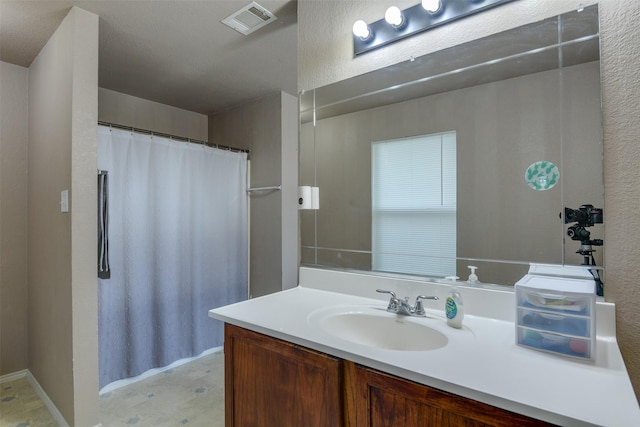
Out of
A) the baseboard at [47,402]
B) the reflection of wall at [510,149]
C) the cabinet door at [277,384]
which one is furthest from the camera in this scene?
the baseboard at [47,402]

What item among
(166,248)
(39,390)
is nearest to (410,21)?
(166,248)

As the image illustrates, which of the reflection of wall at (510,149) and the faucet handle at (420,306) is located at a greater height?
the reflection of wall at (510,149)

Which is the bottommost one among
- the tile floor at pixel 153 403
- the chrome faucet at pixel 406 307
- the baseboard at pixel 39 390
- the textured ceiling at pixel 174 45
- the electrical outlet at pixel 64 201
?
the tile floor at pixel 153 403

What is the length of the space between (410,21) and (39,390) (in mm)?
3107

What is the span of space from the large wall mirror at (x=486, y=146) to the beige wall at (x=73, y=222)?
1260 mm

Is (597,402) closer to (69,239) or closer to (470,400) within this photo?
(470,400)

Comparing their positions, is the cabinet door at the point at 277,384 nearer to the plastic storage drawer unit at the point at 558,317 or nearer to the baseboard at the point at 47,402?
the plastic storage drawer unit at the point at 558,317

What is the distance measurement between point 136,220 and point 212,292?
2.96 feet

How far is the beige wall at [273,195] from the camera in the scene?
307 cm

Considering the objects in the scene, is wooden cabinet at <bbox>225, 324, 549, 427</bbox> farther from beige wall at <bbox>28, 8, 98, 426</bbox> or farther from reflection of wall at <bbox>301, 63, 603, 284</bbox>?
beige wall at <bbox>28, 8, 98, 426</bbox>

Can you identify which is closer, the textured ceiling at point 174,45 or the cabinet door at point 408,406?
the cabinet door at point 408,406

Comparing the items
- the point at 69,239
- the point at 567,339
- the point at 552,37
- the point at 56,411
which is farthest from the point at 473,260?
the point at 56,411

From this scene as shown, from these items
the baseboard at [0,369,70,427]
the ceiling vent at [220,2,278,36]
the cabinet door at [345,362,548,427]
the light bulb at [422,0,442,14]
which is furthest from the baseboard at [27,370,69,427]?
the light bulb at [422,0,442,14]

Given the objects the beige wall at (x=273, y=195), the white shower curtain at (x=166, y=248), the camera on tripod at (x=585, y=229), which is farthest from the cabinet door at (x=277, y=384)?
the beige wall at (x=273, y=195)
